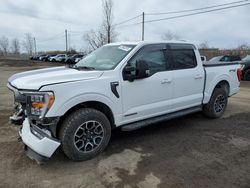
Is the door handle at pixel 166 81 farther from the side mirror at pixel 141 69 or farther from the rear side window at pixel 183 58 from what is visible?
the side mirror at pixel 141 69

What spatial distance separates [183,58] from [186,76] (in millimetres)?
415

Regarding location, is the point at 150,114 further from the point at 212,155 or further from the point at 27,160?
the point at 27,160

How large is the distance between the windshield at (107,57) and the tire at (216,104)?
259 centimetres

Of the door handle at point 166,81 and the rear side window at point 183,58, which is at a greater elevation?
the rear side window at point 183,58

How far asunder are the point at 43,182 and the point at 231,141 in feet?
11.0

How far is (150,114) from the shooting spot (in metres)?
4.39

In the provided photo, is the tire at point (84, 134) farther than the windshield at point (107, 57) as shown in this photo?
No

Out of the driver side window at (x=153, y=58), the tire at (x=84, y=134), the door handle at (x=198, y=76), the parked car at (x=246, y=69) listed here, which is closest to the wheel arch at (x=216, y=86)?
the door handle at (x=198, y=76)

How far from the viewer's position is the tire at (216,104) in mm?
5715

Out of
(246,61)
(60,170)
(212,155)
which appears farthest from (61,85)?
(246,61)

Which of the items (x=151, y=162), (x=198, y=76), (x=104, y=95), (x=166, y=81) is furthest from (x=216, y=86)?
(x=104, y=95)

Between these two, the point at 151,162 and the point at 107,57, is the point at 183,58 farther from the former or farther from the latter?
the point at 151,162

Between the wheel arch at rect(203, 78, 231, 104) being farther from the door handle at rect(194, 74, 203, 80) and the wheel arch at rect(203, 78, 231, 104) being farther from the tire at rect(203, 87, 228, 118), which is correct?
the door handle at rect(194, 74, 203, 80)

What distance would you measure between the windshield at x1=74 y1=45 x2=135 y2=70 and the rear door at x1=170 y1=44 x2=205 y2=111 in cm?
106
